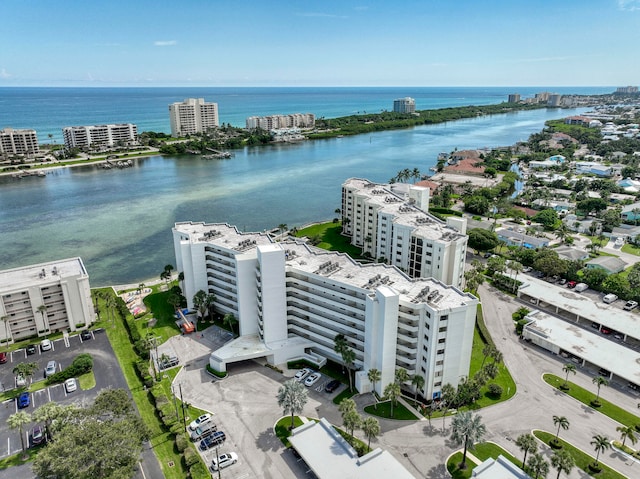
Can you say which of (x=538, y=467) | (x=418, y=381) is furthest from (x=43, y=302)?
(x=538, y=467)

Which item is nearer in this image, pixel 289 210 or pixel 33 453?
pixel 33 453

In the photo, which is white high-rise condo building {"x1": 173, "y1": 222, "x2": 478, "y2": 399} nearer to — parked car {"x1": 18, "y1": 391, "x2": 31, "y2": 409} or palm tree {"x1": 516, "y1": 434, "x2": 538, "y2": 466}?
palm tree {"x1": 516, "y1": 434, "x2": 538, "y2": 466}

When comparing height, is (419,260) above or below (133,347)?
above

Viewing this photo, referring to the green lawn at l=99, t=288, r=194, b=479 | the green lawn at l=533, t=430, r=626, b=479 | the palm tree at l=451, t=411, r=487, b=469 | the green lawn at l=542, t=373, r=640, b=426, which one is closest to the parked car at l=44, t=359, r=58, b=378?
the green lawn at l=99, t=288, r=194, b=479

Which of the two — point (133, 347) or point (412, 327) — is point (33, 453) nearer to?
point (133, 347)

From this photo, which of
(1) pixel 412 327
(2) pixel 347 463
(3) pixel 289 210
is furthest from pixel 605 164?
(2) pixel 347 463

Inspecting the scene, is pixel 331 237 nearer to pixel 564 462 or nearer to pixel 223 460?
pixel 223 460

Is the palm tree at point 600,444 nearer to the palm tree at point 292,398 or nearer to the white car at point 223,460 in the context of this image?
the palm tree at point 292,398
